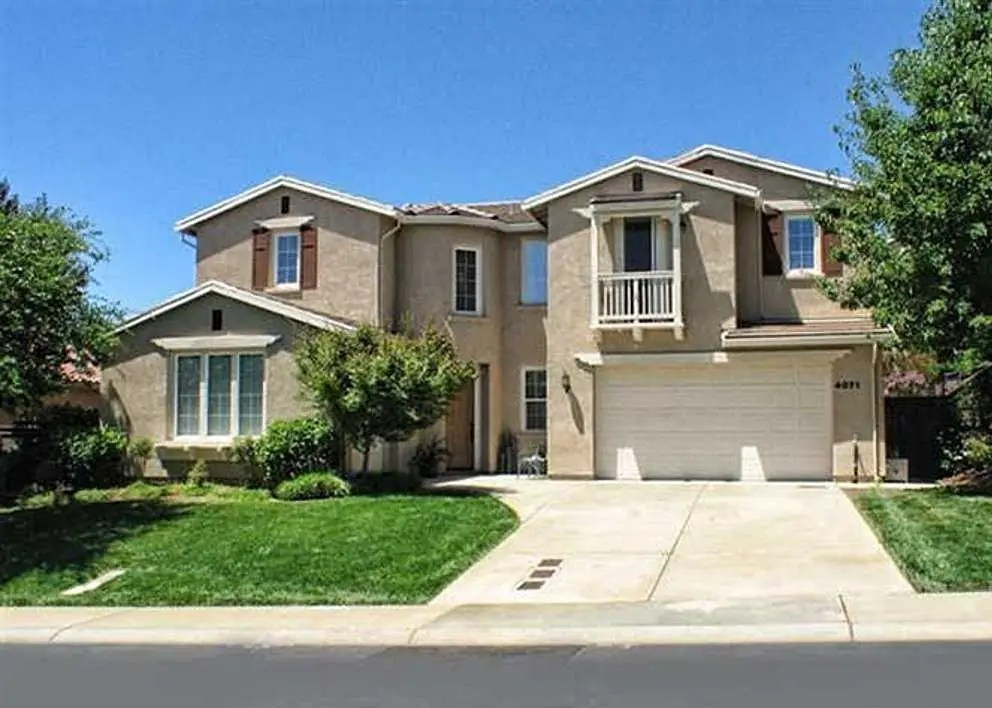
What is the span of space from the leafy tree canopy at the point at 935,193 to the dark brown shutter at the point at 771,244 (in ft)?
14.8

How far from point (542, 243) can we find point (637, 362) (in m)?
4.41

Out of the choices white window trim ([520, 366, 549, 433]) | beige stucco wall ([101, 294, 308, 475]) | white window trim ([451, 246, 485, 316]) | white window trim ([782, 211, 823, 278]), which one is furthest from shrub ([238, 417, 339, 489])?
white window trim ([782, 211, 823, 278])

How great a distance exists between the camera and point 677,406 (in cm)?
2209

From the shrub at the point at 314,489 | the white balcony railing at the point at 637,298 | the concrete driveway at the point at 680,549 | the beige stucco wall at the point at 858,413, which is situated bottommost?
the concrete driveway at the point at 680,549

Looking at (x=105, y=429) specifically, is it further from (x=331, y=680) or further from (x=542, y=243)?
(x=331, y=680)

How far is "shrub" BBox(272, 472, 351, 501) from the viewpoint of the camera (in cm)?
1928

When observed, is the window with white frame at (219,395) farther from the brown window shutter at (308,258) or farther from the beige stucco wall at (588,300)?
the beige stucco wall at (588,300)

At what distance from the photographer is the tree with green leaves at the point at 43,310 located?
15766 millimetres

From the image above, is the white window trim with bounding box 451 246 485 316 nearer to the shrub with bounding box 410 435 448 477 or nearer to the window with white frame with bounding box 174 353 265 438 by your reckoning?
the shrub with bounding box 410 435 448 477

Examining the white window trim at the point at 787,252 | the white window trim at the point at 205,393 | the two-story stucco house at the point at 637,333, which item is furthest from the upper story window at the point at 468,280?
the white window trim at the point at 787,252

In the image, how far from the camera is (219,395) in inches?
873

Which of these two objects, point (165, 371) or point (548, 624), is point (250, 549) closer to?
point (548, 624)

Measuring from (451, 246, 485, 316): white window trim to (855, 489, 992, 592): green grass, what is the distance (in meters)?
9.94

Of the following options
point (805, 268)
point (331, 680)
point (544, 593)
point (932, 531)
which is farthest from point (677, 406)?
point (331, 680)
